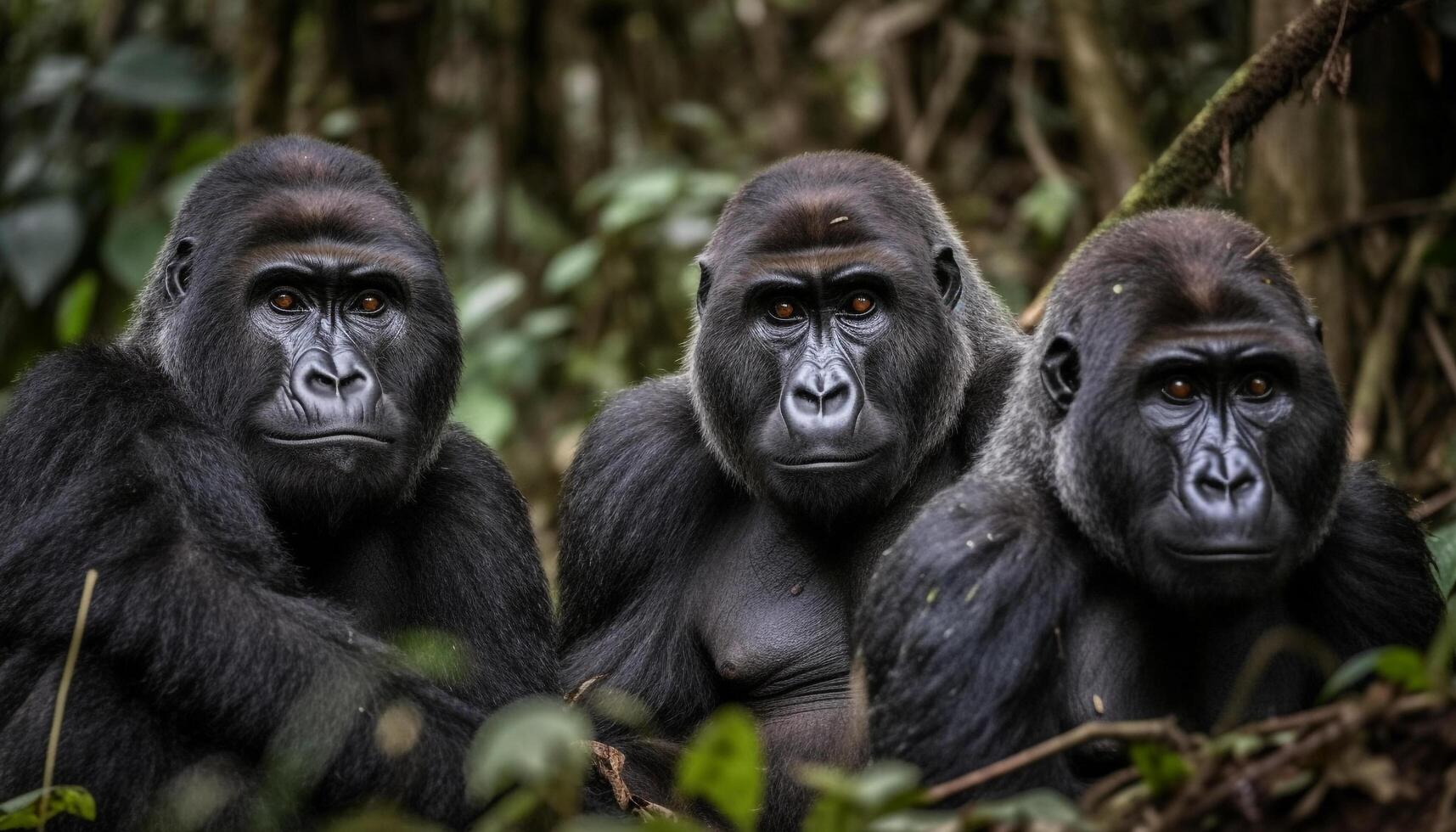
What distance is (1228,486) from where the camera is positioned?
138 inches

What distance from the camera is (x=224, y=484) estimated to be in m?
4.12

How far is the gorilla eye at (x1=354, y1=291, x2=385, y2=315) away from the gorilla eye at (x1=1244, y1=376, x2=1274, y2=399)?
228 cm

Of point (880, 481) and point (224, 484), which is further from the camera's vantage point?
point (880, 481)

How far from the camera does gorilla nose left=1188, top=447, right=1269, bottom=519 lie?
11.4 feet

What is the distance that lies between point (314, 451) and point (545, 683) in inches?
36.0

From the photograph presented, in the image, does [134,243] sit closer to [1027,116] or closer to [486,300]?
[486,300]

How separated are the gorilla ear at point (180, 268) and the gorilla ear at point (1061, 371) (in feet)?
7.76

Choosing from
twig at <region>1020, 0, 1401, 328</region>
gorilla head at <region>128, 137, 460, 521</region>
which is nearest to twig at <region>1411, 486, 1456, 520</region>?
twig at <region>1020, 0, 1401, 328</region>

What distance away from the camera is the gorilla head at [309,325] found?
14.1 ft

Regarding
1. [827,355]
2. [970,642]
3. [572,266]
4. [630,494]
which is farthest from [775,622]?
[572,266]

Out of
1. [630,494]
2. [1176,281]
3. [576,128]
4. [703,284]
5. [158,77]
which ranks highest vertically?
[158,77]

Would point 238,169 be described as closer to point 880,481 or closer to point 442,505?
point 442,505

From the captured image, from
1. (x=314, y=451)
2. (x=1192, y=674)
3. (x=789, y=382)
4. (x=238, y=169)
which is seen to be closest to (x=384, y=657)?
(x=314, y=451)

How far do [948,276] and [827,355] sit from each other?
0.61m
